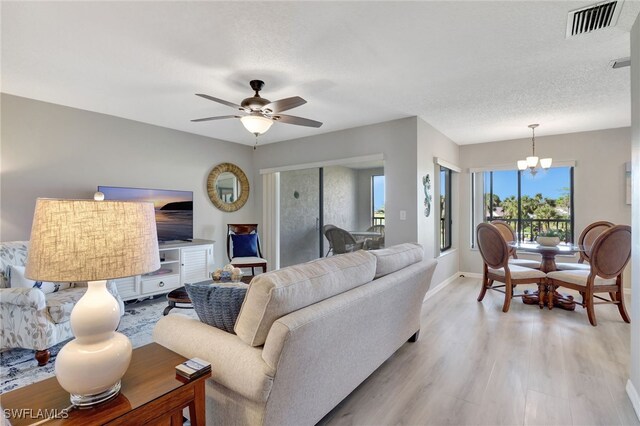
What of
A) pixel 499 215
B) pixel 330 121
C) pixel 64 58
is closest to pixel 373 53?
pixel 330 121

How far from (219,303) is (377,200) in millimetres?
3366

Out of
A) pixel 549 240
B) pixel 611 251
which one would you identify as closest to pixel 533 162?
pixel 549 240

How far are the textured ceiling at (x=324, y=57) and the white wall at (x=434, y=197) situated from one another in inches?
19.7

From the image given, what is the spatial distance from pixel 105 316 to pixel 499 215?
6.15m

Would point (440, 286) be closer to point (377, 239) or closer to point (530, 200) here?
point (377, 239)

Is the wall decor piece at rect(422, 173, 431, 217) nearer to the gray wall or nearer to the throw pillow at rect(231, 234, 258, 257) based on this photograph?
the gray wall

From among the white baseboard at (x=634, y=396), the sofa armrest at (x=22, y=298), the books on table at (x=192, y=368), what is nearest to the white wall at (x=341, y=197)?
the white baseboard at (x=634, y=396)

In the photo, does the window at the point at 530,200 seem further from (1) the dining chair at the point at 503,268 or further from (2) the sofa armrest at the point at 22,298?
(2) the sofa armrest at the point at 22,298

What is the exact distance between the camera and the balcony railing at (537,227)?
5130 mm

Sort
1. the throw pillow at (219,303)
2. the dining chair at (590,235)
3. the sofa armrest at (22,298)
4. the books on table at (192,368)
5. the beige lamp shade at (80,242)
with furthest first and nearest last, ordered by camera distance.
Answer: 1. the dining chair at (590,235)
2. the sofa armrest at (22,298)
3. the throw pillow at (219,303)
4. the books on table at (192,368)
5. the beige lamp shade at (80,242)

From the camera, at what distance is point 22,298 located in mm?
2449

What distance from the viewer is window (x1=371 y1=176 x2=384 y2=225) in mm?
4512

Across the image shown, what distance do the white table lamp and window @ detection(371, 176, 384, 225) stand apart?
3.70 metres

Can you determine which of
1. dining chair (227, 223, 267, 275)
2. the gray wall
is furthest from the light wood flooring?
dining chair (227, 223, 267, 275)
